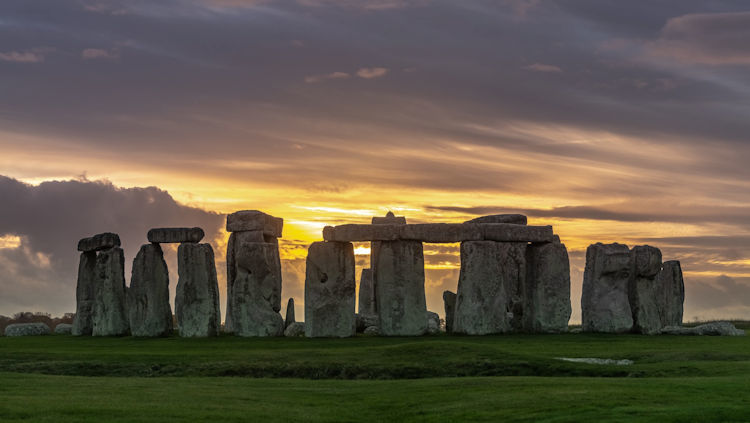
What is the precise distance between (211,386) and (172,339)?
45.1 feet

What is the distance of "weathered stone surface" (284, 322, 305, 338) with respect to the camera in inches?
1446

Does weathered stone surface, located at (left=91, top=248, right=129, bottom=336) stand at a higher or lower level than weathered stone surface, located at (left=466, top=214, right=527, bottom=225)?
lower

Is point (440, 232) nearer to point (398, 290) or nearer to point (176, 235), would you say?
point (398, 290)

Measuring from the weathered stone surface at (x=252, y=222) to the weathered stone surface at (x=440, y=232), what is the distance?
323 cm

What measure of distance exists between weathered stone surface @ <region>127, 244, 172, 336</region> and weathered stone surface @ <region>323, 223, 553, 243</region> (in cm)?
631

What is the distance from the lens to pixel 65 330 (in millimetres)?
42688

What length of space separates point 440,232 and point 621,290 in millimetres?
7051

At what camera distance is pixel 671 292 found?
4059cm

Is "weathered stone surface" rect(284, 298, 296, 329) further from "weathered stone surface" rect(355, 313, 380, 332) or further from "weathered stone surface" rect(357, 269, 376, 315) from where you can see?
"weathered stone surface" rect(357, 269, 376, 315)

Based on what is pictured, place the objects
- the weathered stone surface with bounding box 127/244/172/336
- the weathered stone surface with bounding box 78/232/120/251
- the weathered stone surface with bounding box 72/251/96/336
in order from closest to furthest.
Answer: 1. the weathered stone surface with bounding box 127/244/172/336
2. the weathered stone surface with bounding box 78/232/120/251
3. the weathered stone surface with bounding box 72/251/96/336

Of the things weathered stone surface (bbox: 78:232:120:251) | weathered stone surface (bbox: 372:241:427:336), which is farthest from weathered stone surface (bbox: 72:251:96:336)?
weathered stone surface (bbox: 372:241:427:336)

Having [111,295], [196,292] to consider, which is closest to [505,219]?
[196,292]

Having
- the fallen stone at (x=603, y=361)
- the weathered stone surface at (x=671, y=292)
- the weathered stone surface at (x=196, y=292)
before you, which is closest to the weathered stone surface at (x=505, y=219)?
the weathered stone surface at (x=671, y=292)

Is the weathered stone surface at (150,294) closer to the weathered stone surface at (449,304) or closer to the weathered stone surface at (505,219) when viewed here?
the weathered stone surface at (449,304)
